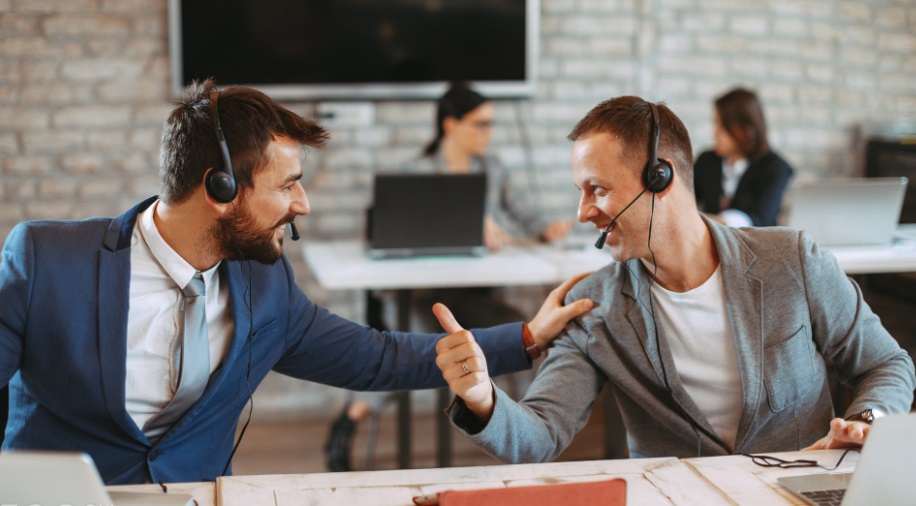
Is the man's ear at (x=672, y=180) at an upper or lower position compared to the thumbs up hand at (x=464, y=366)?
upper

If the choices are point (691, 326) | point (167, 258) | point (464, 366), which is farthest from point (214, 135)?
point (691, 326)

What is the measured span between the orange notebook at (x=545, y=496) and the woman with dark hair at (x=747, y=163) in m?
2.65

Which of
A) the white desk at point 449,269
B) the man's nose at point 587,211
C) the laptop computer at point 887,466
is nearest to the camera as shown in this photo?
the laptop computer at point 887,466

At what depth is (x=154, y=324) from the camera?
1.60m

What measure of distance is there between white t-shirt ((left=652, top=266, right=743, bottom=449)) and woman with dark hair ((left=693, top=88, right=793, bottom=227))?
6.75 feet

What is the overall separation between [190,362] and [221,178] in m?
0.32

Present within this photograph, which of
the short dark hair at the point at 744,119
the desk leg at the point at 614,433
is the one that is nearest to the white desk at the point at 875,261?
the short dark hair at the point at 744,119

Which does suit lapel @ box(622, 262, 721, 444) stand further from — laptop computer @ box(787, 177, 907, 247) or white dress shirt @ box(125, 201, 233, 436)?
laptop computer @ box(787, 177, 907, 247)

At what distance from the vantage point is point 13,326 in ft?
4.85

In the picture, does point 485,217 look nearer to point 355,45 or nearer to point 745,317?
point 355,45

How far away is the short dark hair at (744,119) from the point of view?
3.75 meters

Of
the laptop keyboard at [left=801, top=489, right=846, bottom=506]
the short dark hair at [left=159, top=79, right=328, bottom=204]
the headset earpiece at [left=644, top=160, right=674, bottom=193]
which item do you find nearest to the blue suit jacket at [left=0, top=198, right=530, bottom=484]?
the short dark hair at [left=159, top=79, right=328, bottom=204]

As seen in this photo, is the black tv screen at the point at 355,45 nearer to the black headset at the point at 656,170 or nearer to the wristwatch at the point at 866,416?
the black headset at the point at 656,170

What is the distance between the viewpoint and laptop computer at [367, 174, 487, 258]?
309 centimetres
